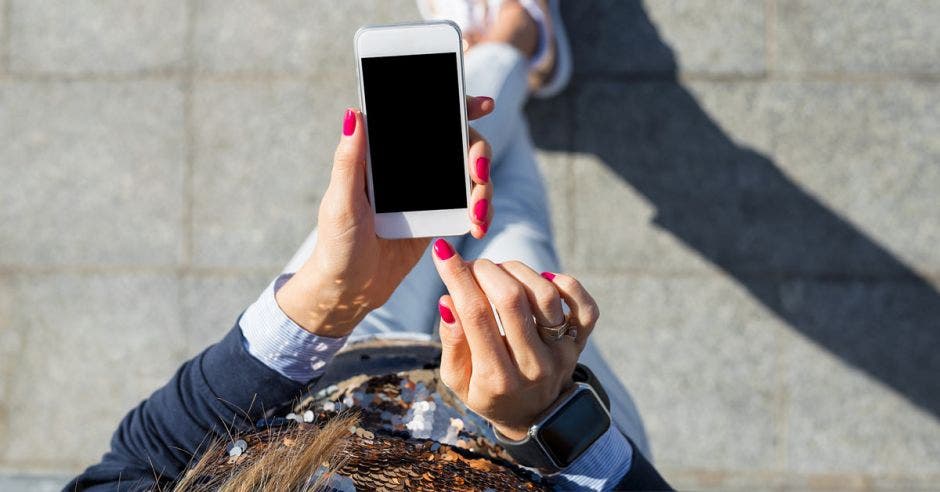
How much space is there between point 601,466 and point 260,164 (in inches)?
74.8

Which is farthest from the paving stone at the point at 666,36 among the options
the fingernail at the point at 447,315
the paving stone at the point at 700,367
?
the fingernail at the point at 447,315

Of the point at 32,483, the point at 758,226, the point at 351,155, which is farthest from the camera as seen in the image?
the point at 758,226

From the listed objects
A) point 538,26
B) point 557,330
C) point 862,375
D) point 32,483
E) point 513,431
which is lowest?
point 862,375

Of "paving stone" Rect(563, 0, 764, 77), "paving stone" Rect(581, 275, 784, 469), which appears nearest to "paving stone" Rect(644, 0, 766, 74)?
"paving stone" Rect(563, 0, 764, 77)

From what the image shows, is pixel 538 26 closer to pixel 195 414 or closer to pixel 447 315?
pixel 447 315

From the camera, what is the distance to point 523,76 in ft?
7.95

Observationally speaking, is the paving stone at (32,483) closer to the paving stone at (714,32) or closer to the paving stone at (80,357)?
the paving stone at (80,357)

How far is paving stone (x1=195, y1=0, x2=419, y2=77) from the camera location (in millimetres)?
2752

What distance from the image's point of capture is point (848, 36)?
2.67 metres

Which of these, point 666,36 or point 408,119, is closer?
point 408,119

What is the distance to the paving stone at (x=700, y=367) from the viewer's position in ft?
8.85

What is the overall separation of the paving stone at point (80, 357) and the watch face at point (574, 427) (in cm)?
198

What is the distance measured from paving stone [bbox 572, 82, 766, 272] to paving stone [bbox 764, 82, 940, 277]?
0.16 m

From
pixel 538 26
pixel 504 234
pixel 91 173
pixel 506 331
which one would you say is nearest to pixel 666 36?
pixel 538 26
